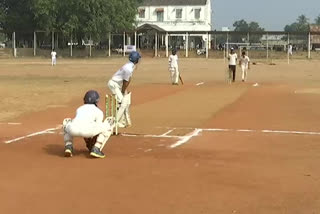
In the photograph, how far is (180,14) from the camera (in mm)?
99562

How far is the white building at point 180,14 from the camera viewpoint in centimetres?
9900

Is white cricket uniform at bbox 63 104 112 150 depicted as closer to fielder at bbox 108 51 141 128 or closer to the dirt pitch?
the dirt pitch

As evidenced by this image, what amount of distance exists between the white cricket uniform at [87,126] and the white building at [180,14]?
89.8m

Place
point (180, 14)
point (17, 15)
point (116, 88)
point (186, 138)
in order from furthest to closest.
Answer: point (180, 14) < point (17, 15) < point (116, 88) < point (186, 138)

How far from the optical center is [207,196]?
6.65 meters

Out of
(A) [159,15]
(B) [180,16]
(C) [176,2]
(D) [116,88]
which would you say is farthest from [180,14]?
(D) [116,88]

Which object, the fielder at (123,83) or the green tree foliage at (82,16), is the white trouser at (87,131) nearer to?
the fielder at (123,83)

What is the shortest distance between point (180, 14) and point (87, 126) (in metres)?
92.1

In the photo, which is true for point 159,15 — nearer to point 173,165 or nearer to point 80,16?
point 80,16

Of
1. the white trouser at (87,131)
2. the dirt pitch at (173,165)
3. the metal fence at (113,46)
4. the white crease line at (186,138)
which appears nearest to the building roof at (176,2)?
the metal fence at (113,46)

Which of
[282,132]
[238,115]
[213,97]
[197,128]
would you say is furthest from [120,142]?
[213,97]

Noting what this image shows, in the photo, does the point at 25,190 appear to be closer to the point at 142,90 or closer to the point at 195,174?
the point at 195,174

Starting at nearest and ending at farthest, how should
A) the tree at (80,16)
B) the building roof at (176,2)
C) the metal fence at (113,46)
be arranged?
the tree at (80,16) < the metal fence at (113,46) < the building roof at (176,2)

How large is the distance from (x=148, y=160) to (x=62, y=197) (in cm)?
261
